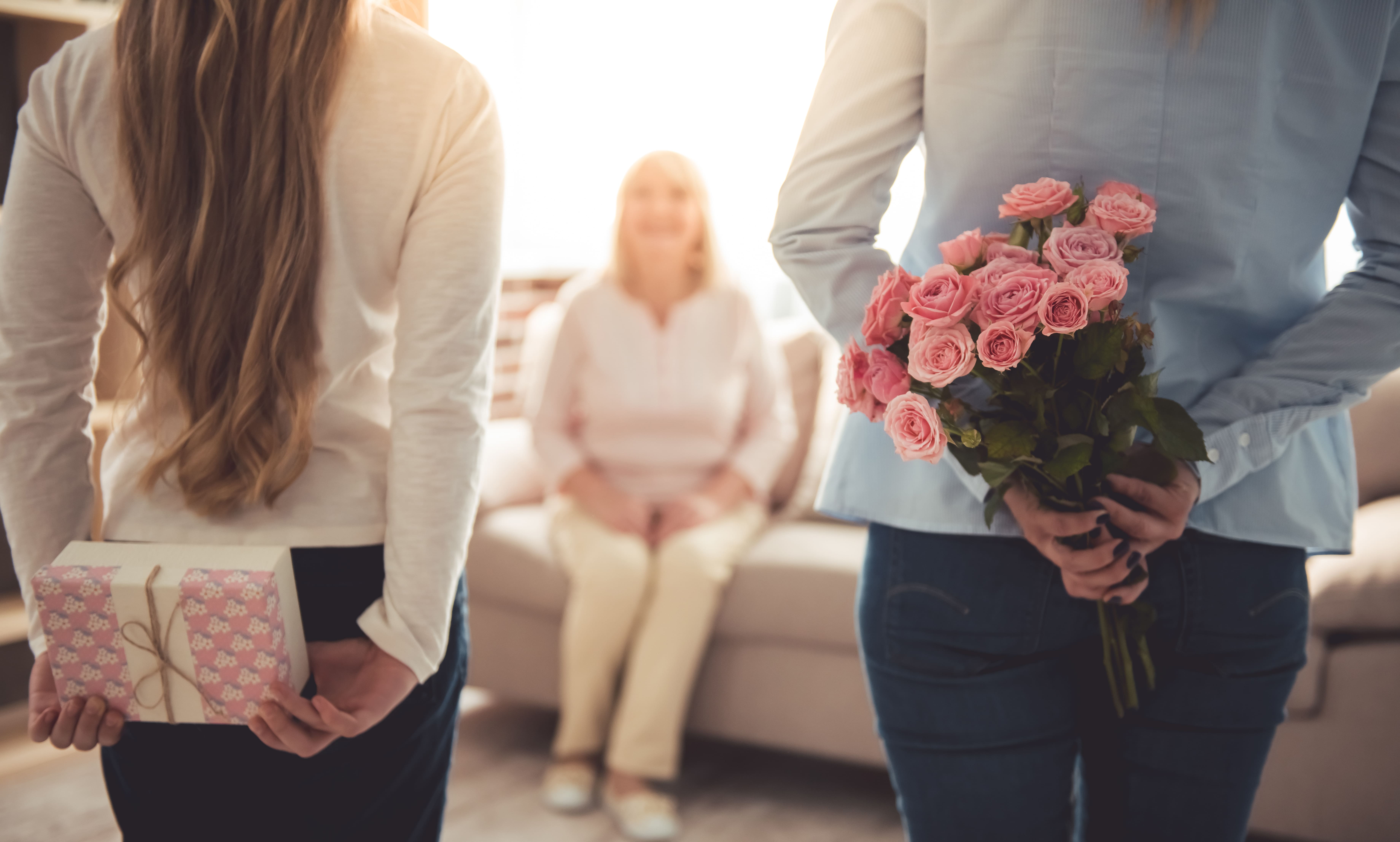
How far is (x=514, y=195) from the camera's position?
11.9 ft

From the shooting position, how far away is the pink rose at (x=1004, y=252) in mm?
760

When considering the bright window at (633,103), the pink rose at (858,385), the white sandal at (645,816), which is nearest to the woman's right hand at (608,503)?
the white sandal at (645,816)

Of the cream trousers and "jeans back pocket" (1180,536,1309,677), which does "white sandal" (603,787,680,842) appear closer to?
the cream trousers

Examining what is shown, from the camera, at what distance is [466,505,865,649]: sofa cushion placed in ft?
6.63

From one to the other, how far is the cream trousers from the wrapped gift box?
4.38 ft

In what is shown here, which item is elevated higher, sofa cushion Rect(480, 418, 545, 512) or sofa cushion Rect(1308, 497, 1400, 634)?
sofa cushion Rect(1308, 497, 1400, 634)

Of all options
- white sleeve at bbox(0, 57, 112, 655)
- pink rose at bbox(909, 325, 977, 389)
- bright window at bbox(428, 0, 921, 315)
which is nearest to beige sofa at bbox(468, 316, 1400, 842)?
bright window at bbox(428, 0, 921, 315)

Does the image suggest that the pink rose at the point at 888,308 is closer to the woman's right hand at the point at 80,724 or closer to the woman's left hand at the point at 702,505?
the woman's right hand at the point at 80,724

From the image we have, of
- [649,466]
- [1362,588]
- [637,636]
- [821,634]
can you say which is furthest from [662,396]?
[1362,588]

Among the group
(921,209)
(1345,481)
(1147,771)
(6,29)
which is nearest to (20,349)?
(921,209)

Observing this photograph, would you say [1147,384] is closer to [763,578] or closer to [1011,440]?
[1011,440]

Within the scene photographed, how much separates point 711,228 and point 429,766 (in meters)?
1.79

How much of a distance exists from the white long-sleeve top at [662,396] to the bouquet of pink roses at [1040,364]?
60.7 inches

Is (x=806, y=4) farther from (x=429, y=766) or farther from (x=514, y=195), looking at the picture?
(x=429, y=766)
